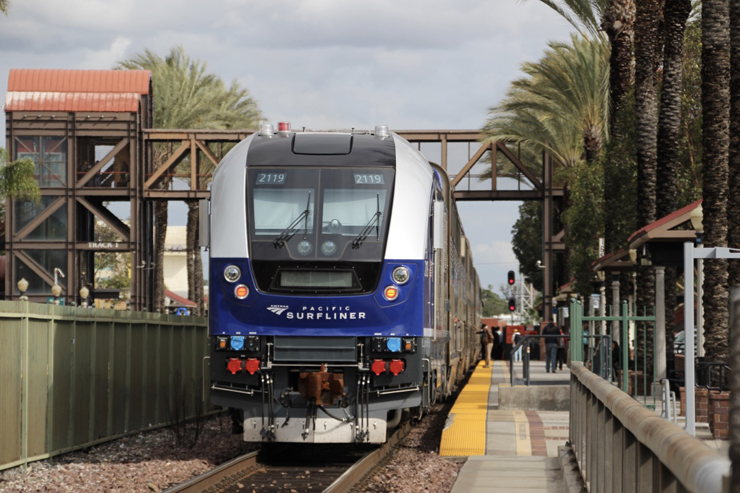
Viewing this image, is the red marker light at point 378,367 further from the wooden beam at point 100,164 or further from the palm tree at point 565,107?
the wooden beam at point 100,164

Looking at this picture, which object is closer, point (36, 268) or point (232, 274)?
point (232, 274)

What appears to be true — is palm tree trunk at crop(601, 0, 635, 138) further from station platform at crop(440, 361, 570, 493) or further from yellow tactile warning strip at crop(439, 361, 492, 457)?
station platform at crop(440, 361, 570, 493)

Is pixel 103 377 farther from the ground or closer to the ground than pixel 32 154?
closer to the ground

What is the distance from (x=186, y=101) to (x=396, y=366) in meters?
44.2

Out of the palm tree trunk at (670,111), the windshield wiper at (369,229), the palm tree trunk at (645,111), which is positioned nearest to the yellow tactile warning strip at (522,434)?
the windshield wiper at (369,229)

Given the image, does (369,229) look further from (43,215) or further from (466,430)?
(43,215)

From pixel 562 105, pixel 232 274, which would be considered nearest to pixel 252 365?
pixel 232 274

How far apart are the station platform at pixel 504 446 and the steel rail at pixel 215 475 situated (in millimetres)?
2422

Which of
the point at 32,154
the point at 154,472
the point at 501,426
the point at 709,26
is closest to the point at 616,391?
the point at 154,472

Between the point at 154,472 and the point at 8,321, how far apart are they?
2428 millimetres

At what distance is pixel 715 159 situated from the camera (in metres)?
19.0

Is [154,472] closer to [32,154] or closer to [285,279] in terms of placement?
[285,279]

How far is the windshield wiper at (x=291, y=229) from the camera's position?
13.6 meters

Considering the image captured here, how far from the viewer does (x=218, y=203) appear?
13.9 m
